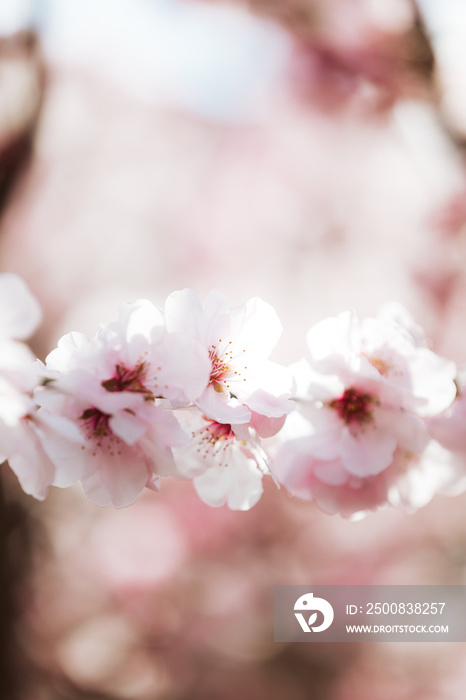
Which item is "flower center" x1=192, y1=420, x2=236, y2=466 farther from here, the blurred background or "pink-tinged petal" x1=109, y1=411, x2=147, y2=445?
the blurred background

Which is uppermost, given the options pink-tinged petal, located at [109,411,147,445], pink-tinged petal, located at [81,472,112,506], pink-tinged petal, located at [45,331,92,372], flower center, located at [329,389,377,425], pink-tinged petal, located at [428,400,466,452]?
pink-tinged petal, located at [428,400,466,452]

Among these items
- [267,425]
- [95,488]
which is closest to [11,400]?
[95,488]

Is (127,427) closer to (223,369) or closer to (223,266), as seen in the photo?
(223,369)

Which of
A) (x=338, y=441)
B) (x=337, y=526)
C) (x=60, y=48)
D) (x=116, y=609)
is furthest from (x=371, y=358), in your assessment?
(x=60, y=48)

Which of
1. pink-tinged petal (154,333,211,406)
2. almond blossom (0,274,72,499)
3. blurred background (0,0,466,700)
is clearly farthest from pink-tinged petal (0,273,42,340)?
blurred background (0,0,466,700)

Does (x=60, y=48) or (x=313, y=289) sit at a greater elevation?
(x=60, y=48)

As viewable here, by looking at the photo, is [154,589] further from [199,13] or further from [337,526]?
[199,13]
